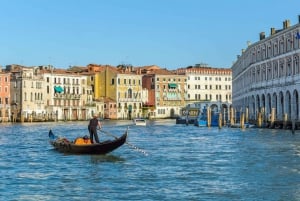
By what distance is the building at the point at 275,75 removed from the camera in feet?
117

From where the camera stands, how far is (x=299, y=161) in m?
16.2

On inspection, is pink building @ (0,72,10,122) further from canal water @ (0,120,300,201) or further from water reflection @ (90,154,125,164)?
water reflection @ (90,154,125,164)

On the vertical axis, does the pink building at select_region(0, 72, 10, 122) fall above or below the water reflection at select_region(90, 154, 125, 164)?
above

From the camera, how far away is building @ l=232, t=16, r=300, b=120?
35594 millimetres

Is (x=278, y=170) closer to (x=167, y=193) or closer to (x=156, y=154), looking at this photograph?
(x=167, y=193)

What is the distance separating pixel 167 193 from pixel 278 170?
4069 mm

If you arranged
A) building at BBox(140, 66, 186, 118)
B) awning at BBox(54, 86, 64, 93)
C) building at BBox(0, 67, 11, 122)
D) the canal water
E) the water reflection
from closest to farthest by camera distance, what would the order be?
the canal water → the water reflection → building at BBox(0, 67, 11, 122) → awning at BBox(54, 86, 64, 93) → building at BBox(140, 66, 186, 118)

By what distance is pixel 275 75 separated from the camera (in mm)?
39281

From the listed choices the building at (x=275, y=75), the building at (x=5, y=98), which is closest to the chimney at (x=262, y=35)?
the building at (x=275, y=75)

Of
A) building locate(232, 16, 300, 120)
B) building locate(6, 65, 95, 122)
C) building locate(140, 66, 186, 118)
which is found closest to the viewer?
building locate(232, 16, 300, 120)

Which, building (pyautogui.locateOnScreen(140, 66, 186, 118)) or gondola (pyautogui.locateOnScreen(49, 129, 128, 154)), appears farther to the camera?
building (pyautogui.locateOnScreen(140, 66, 186, 118))

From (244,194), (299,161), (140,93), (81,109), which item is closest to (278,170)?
(299,161)

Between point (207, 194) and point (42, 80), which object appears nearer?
point (207, 194)

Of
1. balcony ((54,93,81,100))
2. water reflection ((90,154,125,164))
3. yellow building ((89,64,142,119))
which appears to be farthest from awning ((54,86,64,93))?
water reflection ((90,154,125,164))
